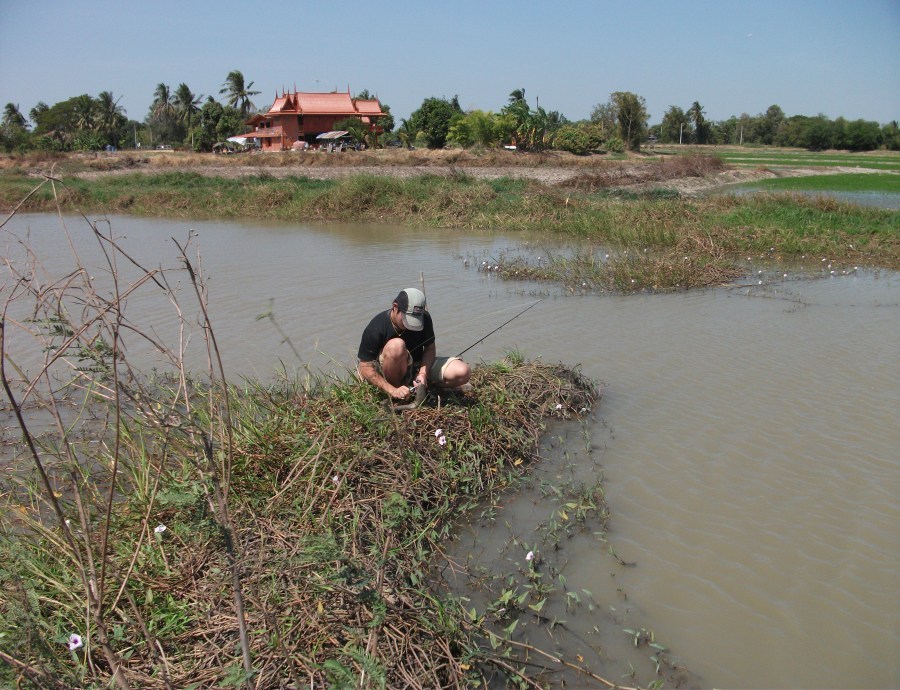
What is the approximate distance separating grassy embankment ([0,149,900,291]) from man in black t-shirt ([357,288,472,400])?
178 cm

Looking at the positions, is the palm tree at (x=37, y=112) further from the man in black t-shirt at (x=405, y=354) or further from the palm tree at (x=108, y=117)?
the man in black t-shirt at (x=405, y=354)

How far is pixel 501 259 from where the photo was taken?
10.1 meters

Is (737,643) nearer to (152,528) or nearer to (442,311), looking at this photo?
(152,528)

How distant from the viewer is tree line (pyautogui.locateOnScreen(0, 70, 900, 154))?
40.8 m

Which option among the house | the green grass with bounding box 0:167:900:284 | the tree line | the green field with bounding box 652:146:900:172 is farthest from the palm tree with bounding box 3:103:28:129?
the green field with bounding box 652:146:900:172

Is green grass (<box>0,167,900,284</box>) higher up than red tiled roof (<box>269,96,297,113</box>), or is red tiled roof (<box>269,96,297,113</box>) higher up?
red tiled roof (<box>269,96,297,113</box>)

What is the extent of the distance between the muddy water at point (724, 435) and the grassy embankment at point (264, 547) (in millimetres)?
387

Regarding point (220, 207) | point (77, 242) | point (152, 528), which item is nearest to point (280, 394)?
point (152, 528)

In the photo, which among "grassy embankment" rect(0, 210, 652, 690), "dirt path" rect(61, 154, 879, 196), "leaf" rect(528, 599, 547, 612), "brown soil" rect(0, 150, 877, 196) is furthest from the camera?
"brown soil" rect(0, 150, 877, 196)

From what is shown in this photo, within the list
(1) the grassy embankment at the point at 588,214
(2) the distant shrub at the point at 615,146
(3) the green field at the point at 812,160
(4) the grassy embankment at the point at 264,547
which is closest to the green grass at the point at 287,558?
(4) the grassy embankment at the point at 264,547

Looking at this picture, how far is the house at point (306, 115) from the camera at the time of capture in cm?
4559

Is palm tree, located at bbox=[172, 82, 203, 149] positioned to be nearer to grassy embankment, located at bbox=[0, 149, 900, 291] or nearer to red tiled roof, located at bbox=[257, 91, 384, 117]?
red tiled roof, located at bbox=[257, 91, 384, 117]

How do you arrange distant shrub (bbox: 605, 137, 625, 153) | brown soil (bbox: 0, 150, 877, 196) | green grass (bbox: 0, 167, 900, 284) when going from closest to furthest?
1. green grass (bbox: 0, 167, 900, 284)
2. brown soil (bbox: 0, 150, 877, 196)
3. distant shrub (bbox: 605, 137, 625, 153)

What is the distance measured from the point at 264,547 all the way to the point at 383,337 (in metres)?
1.66
